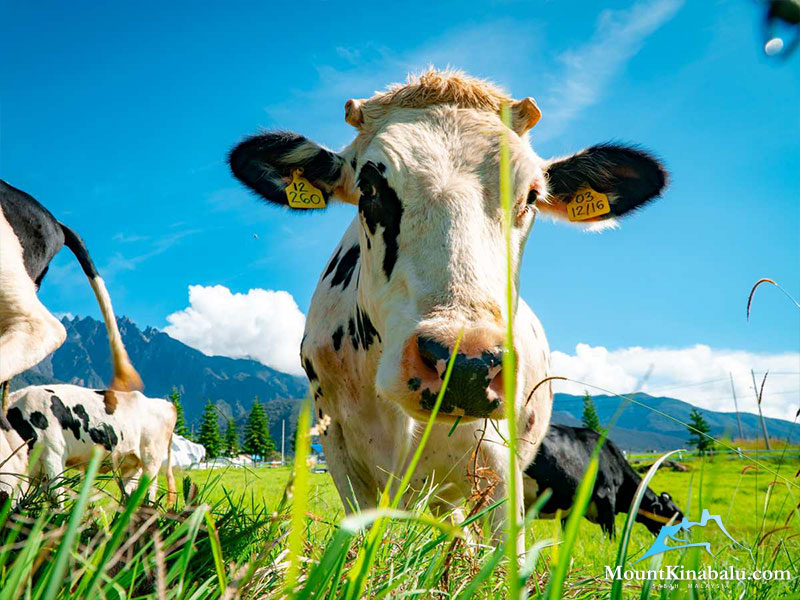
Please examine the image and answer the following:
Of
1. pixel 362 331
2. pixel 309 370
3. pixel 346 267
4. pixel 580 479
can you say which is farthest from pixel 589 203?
pixel 580 479

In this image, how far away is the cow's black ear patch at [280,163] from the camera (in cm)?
451

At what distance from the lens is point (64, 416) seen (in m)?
11.4

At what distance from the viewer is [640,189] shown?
480 cm

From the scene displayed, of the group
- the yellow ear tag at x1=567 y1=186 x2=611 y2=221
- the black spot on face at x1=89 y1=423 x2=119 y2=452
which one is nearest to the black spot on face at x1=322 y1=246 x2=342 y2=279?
the yellow ear tag at x1=567 y1=186 x2=611 y2=221

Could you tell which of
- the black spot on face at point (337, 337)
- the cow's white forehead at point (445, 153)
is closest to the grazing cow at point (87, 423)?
the black spot on face at point (337, 337)

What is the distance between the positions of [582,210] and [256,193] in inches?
105

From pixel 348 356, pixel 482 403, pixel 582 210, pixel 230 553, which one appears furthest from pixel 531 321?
pixel 230 553

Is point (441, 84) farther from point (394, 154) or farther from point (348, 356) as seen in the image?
point (348, 356)

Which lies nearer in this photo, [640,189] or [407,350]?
[407,350]

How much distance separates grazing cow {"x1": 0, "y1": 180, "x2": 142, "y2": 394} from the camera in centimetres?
309

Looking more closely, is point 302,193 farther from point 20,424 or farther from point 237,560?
point 20,424

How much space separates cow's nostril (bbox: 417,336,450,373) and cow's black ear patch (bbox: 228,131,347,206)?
247cm

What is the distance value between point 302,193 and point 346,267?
69cm

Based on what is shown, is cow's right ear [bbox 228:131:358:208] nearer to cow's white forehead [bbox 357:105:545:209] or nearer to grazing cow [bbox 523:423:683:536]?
cow's white forehead [bbox 357:105:545:209]
